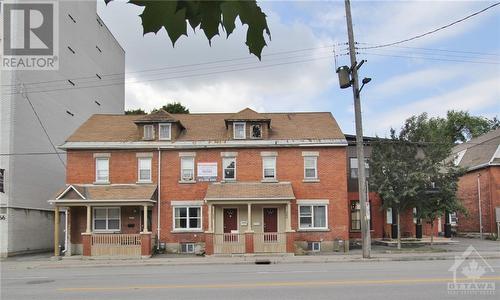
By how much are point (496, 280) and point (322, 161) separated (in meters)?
16.7

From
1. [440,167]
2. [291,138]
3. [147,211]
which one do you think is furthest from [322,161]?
[147,211]

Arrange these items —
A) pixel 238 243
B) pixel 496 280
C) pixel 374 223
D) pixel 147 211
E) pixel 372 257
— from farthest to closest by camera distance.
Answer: pixel 374 223 → pixel 147 211 → pixel 238 243 → pixel 372 257 → pixel 496 280

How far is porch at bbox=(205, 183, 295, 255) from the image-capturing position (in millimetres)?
28781

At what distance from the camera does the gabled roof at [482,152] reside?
135 ft

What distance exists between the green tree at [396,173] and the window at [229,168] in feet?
26.1

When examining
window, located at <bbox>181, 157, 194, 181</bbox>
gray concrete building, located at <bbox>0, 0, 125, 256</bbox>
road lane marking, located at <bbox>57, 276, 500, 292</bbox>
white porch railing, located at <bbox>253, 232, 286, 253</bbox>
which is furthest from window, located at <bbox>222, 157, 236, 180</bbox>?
road lane marking, located at <bbox>57, 276, 500, 292</bbox>

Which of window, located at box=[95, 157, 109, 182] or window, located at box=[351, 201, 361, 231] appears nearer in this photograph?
window, located at box=[95, 157, 109, 182]

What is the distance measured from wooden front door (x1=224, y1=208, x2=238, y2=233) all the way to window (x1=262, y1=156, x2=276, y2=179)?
2.76m

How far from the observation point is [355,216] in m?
36.0

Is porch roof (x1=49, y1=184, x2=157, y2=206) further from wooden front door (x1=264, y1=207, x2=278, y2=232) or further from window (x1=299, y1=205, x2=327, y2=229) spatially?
window (x1=299, y1=205, x2=327, y2=229)

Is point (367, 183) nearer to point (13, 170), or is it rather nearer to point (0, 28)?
point (13, 170)

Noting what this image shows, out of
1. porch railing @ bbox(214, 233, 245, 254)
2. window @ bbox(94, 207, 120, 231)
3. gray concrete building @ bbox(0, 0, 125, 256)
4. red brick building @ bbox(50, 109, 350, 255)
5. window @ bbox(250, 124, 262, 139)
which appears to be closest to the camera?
porch railing @ bbox(214, 233, 245, 254)

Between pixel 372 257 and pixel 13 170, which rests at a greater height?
pixel 13 170

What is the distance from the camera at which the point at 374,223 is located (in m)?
36.5
